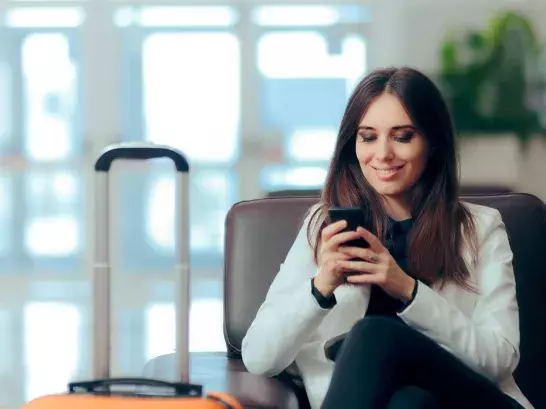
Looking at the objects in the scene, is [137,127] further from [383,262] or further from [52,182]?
[383,262]

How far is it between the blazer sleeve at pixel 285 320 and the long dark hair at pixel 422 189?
5 centimetres

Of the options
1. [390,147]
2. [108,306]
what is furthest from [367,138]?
[108,306]

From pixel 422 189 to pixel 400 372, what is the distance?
1.45ft

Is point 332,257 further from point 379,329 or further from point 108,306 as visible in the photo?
point 108,306

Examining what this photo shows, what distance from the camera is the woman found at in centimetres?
134

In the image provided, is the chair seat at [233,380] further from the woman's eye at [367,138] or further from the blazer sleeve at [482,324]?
the woman's eye at [367,138]

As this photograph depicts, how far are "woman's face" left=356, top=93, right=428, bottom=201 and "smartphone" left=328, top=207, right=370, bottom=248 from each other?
157 mm

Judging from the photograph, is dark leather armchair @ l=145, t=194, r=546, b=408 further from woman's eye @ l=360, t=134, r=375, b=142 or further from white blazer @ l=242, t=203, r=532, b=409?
woman's eye @ l=360, t=134, r=375, b=142

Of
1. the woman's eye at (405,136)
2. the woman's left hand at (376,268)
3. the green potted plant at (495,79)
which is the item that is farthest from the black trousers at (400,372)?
the green potted plant at (495,79)

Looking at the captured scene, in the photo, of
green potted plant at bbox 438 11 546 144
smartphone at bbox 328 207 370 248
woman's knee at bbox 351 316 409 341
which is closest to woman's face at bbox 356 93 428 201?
smartphone at bbox 328 207 370 248

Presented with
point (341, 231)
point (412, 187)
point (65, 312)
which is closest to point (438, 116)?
point (412, 187)

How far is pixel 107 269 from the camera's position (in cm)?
132

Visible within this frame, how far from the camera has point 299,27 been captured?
380 cm

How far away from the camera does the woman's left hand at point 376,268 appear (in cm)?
145
